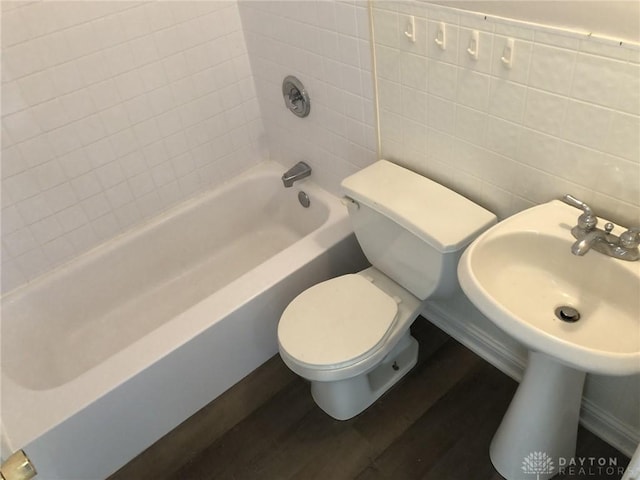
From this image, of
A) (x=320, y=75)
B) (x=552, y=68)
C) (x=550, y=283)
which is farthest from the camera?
(x=320, y=75)

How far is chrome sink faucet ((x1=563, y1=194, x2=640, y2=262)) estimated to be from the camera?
111cm

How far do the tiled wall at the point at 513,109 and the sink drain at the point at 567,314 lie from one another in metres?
0.24

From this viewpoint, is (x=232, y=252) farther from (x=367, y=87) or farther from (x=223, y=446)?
(x=367, y=87)

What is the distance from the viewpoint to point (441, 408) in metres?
1.73

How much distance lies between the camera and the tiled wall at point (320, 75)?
163 cm

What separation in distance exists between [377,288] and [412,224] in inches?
12.0

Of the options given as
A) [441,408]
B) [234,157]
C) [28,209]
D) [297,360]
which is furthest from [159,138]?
Result: [441,408]

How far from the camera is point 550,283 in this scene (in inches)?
49.9

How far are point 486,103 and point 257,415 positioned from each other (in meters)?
1.24

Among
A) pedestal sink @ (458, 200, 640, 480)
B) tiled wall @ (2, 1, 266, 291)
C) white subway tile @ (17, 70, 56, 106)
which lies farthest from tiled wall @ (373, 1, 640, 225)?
white subway tile @ (17, 70, 56, 106)

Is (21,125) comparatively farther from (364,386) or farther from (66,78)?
(364,386)

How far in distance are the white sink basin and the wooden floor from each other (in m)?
0.61

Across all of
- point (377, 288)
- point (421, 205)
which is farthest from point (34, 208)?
point (421, 205)

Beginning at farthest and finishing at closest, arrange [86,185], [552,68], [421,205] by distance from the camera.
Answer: [86,185], [421,205], [552,68]
